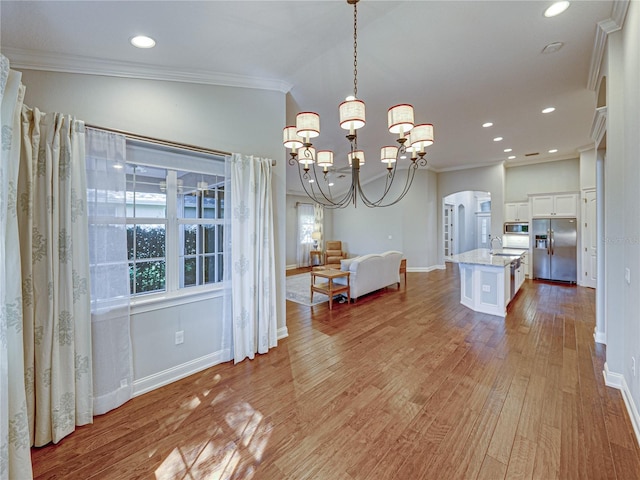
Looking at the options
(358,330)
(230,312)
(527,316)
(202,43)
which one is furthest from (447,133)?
(230,312)

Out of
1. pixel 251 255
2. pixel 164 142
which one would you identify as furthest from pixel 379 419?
pixel 164 142

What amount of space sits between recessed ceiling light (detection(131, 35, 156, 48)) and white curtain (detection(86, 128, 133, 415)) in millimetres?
783

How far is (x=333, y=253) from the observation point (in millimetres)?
9477

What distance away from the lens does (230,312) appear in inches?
116

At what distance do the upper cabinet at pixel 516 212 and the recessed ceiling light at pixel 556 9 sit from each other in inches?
245

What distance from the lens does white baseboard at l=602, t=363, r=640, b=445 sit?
6.11 ft

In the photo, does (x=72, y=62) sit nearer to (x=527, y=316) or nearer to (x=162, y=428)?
(x=162, y=428)

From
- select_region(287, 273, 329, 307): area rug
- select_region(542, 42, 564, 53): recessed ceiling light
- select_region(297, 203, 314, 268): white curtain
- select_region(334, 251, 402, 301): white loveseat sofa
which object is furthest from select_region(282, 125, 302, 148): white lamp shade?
select_region(297, 203, 314, 268): white curtain

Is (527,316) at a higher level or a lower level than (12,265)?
lower

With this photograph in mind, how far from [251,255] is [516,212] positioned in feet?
25.8

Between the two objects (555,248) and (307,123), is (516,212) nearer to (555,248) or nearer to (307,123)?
(555,248)

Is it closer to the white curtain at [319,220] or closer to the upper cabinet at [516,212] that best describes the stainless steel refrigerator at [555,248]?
the upper cabinet at [516,212]

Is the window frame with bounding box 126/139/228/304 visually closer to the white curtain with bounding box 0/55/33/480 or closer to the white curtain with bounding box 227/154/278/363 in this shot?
the white curtain with bounding box 227/154/278/363

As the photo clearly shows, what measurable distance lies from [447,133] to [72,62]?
5541mm
